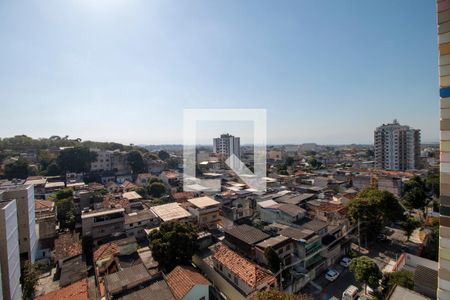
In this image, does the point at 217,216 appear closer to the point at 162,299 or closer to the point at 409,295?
the point at 162,299

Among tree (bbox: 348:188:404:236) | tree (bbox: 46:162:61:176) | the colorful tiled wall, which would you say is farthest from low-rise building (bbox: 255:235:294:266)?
tree (bbox: 46:162:61:176)

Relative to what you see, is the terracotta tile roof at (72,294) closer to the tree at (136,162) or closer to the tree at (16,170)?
the tree at (16,170)

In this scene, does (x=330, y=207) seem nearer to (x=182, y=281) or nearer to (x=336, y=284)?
(x=336, y=284)

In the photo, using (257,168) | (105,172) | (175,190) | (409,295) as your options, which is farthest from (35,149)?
(409,295)

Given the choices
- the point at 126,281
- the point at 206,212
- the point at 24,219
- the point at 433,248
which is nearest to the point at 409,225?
the point at 433,248

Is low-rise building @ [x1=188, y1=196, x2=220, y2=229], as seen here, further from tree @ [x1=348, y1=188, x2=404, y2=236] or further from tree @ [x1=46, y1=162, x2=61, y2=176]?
tree @ [x1=46, y1=162, x2=61, y2=176]
